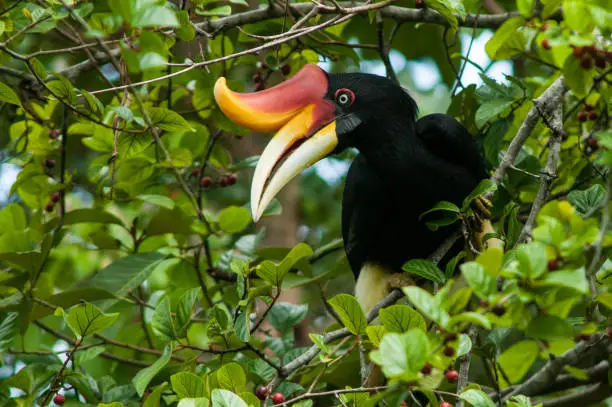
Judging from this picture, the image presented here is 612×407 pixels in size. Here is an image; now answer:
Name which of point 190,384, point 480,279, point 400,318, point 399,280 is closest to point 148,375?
point 190,384

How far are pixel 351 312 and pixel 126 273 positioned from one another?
1.22 m

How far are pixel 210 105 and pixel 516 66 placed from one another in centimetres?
194

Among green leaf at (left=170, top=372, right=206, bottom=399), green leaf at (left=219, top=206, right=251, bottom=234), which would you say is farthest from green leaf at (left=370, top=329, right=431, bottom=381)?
green leaf at (left=219, top=206, right=251, bottom=234)

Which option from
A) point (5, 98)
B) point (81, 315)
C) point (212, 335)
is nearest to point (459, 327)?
point (212, 335)

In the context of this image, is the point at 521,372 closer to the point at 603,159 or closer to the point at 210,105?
the point at 603,159

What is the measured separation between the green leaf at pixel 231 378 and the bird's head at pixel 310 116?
478mm

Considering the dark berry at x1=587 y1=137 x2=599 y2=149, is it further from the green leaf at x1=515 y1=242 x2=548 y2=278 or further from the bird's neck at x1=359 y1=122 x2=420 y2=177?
the green leaf at x1=515 y1=242 x2=548 y2=278

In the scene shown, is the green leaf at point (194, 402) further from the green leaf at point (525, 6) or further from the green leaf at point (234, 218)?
the green leaf at point (234, 218)

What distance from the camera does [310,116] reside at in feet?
9.20

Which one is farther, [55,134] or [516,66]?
[516,66]

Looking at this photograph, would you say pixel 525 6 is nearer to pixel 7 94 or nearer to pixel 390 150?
pixel 390 150

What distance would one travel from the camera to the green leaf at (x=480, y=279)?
1598 mm

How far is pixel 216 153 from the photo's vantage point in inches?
135

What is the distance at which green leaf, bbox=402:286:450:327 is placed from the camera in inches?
63.4
